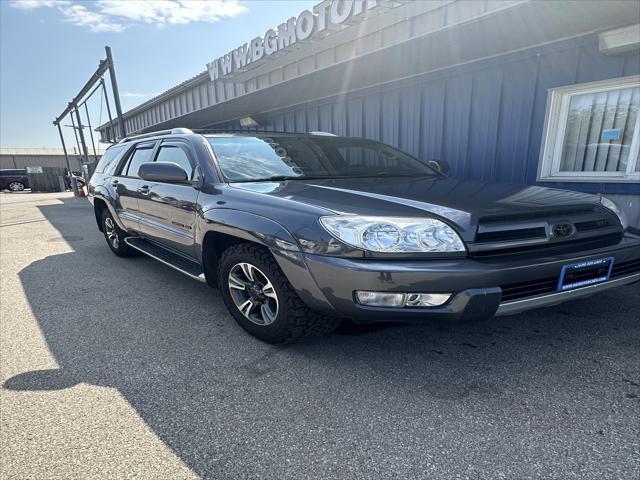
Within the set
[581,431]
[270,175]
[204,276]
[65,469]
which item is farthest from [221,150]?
[581,431]

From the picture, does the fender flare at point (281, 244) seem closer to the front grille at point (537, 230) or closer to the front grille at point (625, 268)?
the front grille at point (537, 230)

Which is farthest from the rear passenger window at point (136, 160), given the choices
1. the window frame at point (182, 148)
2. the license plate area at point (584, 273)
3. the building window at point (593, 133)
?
the building window at point (593, 133)

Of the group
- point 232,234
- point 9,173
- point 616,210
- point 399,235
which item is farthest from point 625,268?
point 9,173

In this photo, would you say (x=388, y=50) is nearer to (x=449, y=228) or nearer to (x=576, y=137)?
(x=576, y=137)

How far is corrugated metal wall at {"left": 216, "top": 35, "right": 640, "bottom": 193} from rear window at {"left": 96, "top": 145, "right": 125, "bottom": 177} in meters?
4.32

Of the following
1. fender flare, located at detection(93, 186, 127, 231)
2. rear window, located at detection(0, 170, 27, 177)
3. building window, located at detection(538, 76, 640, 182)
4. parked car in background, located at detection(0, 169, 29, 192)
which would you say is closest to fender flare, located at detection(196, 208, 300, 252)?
fender flare, located at detection(93, 186, 127, 231)

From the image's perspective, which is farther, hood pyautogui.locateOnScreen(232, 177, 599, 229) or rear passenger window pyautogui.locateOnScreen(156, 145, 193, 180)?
rear passenger window pyautogui.locateOnScreen(156, 145, 193, 180)

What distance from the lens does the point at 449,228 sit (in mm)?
1961

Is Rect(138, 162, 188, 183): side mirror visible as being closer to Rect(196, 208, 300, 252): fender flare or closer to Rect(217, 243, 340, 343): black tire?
Rect(196, 208, 300, 252): fender flare

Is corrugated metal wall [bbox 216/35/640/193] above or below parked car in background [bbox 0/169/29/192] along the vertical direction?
above

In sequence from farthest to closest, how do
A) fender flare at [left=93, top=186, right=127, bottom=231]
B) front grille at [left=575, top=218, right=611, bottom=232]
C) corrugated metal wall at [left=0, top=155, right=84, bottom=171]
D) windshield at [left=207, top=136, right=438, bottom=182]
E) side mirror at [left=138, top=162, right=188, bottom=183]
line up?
1. corrugated metal wall at [left=0, top=155, right=84, bottom=171]
2. fender flare at [left=93, top=186, right=127, bottom=231]
3. windshield at [left=207, top=136, right=438, bottom=182]
4. side mirror at [left=138, top=162, right=188, bottom=183]
5. front grille at [left=575, top=218, right=611, bottom=232]

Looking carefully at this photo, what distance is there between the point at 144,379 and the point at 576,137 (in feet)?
18.0

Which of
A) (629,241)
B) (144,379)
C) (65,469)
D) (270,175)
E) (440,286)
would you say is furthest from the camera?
(270,175)

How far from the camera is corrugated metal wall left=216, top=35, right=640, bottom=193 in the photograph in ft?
14.8
